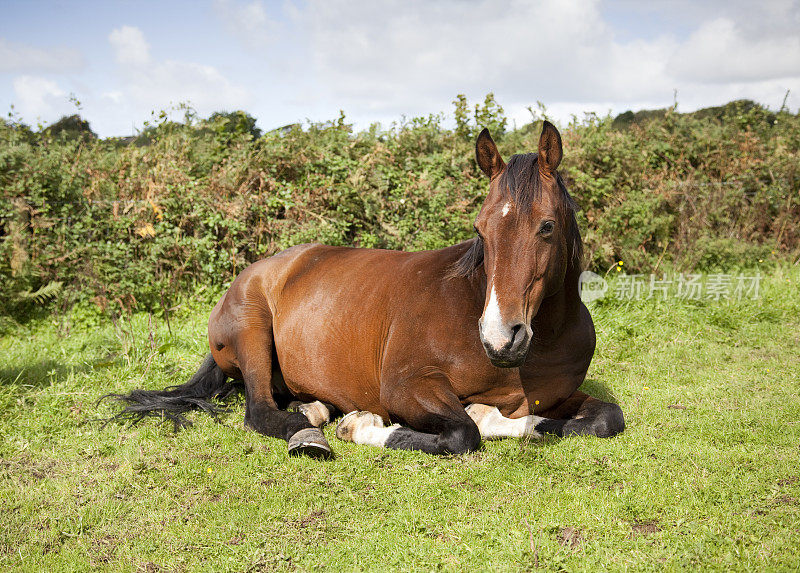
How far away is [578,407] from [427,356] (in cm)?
106

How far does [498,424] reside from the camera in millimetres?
3623

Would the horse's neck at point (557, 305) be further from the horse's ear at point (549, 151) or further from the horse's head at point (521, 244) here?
the horse's ear at point (549, 151)

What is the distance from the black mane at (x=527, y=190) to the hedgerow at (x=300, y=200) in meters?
4.19

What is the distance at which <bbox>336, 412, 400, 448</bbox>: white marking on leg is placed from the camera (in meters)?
3.74

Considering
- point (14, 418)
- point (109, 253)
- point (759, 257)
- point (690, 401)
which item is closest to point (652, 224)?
point (759, 257)

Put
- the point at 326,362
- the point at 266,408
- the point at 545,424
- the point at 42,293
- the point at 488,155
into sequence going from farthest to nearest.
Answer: the point at 42,293
the point at 326,362
the point at 266,408
the point at 545,424
the point at 488,155

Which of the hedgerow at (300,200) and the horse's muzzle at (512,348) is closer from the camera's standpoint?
the horse's muzzle at (512,348)

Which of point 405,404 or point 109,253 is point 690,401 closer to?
point 405,404
